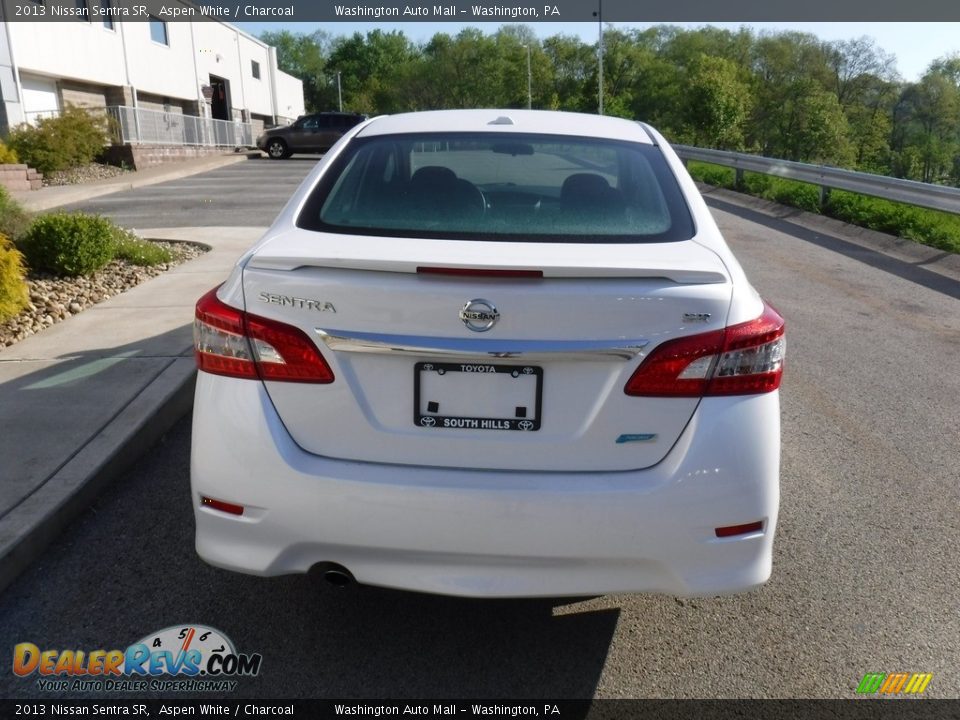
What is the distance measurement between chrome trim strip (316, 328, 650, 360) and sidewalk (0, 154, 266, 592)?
1983mm

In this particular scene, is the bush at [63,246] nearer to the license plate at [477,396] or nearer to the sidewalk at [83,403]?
the sidewalk at [83,403]

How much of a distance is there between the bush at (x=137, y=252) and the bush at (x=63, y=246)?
1.96ft

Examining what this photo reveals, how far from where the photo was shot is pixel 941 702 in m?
2.66

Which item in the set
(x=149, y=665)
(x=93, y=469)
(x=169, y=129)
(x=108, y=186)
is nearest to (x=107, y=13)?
(x=169, y=129)

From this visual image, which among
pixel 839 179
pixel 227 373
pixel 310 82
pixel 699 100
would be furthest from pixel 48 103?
pixel 310 82

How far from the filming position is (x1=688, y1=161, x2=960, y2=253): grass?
37.7 ft

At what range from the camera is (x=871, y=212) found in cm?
1330

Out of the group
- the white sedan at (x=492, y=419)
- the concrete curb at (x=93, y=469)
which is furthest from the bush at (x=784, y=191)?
the white sedan at (x=492, y=419)

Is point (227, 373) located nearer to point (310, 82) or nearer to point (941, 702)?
point (941, 702)

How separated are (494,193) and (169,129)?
30395mm

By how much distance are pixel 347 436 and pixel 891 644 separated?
2.04 meters

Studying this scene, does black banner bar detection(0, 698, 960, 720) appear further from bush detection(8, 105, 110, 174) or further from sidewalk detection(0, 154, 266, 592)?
bush detection(8, 105, 110, 174)

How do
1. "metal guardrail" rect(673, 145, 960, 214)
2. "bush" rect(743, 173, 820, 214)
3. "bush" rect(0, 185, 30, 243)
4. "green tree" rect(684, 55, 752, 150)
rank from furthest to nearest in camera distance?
"green tree" rect(684, 55, 752, 150) < "bush" rect(743, 173, 820, 214) < "metal guardrail" rect(673, 145, 960, 214) < "bush" rect(0, 185, 30, 243)

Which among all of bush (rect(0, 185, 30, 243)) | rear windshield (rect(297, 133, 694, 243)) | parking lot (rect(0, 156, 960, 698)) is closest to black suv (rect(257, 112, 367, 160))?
bush (rect(0, 185, 30, 243))
